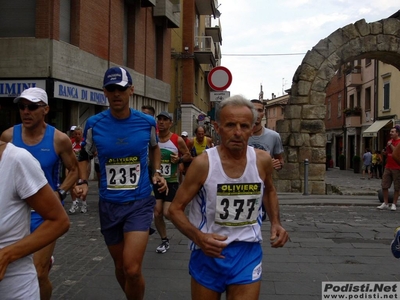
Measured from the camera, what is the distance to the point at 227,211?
302 centimetres

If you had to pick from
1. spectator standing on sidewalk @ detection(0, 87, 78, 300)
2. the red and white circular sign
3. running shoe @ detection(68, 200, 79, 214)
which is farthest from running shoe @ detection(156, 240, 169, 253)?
the red and white circular sign

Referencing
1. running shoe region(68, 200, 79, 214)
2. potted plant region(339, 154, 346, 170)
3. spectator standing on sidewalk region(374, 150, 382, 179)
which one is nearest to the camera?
running shoe region(68, 200, 79, 214)

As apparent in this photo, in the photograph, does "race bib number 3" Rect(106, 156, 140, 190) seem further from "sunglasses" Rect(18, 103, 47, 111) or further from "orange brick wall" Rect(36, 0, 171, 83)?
"orange brick wall" Rect(36, 0, 171, 83)

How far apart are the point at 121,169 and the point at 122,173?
0.04 meters

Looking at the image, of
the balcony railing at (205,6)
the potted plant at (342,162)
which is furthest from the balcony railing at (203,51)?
the potted plant at (342,162)

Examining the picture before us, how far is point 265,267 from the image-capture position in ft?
19.2

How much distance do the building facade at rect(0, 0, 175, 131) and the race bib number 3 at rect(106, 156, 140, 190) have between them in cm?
1084

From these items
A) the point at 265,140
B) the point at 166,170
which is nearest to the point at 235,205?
the point at 265,140

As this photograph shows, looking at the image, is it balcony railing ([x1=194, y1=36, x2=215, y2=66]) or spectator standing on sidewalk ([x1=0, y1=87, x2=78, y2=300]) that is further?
balcony railing ([x1=194, y1=36, x2=215, y2=66])

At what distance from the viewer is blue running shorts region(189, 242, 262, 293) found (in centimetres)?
294

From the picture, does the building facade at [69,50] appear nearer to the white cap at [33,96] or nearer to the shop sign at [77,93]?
the shop sign at [77,93]

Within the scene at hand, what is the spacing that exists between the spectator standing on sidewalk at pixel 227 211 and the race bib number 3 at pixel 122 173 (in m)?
1.22

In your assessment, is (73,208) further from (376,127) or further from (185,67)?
(376,127)

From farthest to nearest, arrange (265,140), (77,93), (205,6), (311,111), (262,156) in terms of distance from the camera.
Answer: (205,6)
(77,93)
(311,111)
(265,140)
(262,156)
